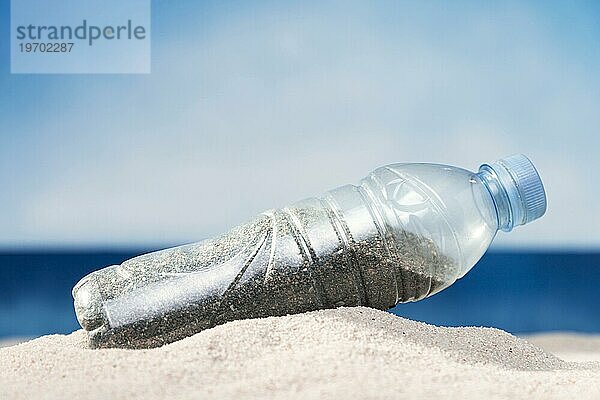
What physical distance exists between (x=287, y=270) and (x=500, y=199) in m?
0.52

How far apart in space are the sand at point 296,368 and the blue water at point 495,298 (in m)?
5.24

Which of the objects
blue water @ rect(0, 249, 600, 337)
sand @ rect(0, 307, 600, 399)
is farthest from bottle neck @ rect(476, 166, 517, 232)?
blue water @ rect(0, 249, 600, 337)

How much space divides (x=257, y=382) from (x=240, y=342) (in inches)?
7.3

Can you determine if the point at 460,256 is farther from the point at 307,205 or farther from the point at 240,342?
the point at 240,342

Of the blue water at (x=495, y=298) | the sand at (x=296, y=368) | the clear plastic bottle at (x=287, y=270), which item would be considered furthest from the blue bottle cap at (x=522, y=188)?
the blue water at (x=495, y=298)

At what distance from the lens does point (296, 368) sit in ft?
4.20

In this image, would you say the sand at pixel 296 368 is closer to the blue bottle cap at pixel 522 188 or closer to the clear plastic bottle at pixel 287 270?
the clear plastic bottle at pixel 287 270

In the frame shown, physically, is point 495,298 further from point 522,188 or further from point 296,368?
point 296,368

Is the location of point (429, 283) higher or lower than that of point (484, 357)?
higher

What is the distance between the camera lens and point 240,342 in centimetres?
141

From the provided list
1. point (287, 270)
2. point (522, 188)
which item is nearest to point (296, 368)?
point (287, 270)

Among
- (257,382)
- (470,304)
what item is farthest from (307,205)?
(470,304)

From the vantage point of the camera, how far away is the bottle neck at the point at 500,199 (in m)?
1.78

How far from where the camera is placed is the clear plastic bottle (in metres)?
1.57
